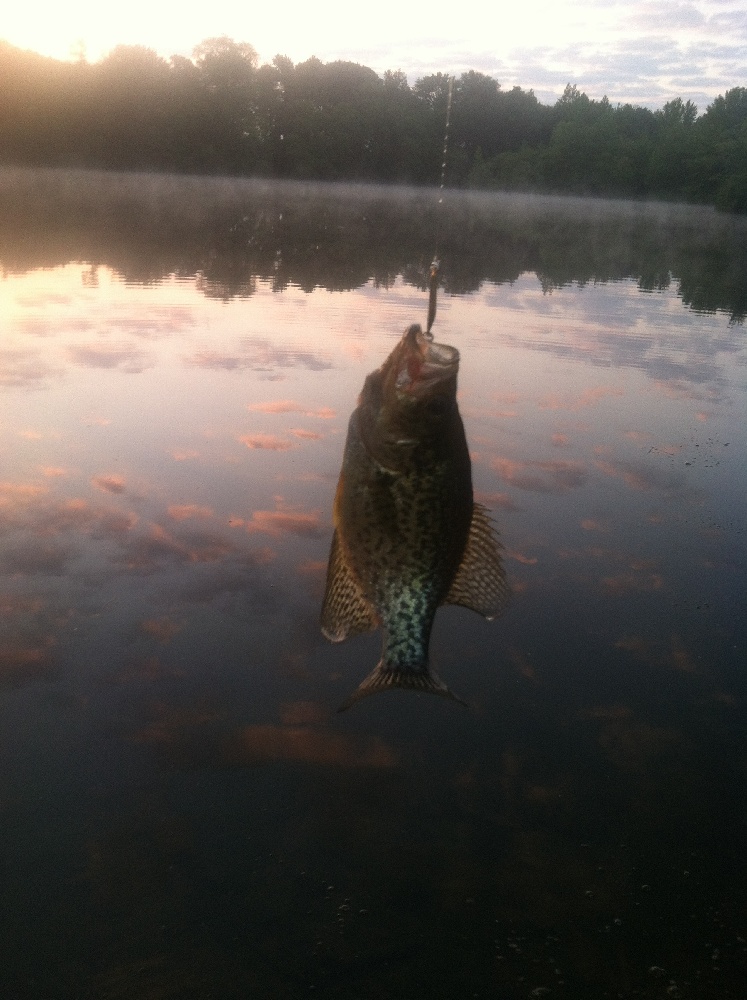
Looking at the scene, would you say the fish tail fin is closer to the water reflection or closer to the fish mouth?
the fish mouth

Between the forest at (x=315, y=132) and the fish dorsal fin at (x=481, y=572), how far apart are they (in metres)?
127

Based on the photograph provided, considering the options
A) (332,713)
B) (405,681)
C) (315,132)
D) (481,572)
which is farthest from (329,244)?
(315,132)

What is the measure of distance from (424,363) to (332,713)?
28.0 feet

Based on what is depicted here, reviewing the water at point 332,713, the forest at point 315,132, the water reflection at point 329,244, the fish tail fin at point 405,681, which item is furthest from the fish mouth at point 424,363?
the forest at point 315,132

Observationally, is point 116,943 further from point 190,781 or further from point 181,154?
point 181,154

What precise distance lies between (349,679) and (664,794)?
438 centimetres

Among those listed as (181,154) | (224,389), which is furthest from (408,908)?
(181,154)

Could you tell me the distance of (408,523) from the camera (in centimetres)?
427

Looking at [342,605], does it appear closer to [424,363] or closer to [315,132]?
[424,363]

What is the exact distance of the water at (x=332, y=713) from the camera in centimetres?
848

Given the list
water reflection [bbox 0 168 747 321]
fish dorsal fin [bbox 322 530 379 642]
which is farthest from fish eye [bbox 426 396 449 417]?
water reflection [bbox 0 168 747 321]

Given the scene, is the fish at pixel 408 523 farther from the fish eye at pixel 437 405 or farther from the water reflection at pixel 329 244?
the water reflection at pixel 329 244

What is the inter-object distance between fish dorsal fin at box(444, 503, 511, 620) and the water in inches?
210

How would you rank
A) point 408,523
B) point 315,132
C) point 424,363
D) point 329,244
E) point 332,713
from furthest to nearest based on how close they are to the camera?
point 315,132, point 329,244, point 332,713, point 408,523, point 424,363
